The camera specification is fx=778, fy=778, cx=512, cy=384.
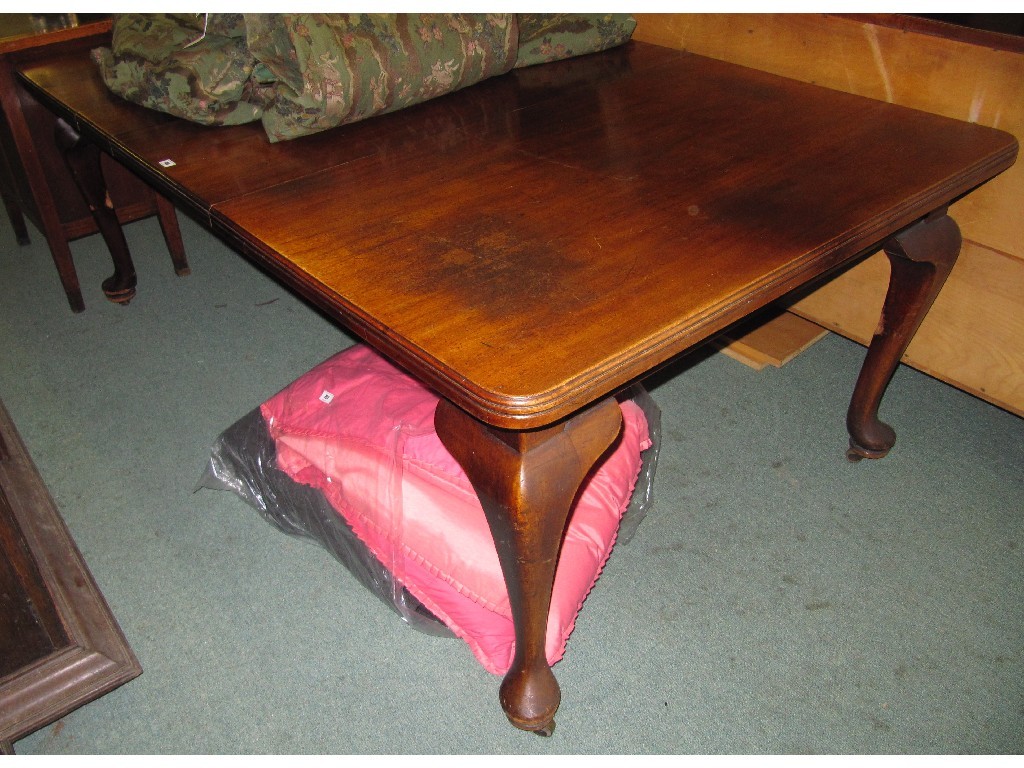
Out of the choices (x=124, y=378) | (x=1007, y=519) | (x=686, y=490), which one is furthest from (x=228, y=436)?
(x=1007, y=519)

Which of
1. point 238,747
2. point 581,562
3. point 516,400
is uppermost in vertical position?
point 516,400

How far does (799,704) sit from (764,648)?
88mm

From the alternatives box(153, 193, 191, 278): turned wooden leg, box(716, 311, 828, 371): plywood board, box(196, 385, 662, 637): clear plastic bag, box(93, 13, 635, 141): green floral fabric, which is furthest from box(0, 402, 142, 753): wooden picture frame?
box(716, 311, 828, 371): plywood board

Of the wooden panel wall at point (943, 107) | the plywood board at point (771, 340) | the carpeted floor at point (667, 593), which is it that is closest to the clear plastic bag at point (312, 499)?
the carpeted floor at point (667, 593)

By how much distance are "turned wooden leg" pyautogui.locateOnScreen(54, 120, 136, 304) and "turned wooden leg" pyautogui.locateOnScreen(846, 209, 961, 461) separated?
1.48 metres

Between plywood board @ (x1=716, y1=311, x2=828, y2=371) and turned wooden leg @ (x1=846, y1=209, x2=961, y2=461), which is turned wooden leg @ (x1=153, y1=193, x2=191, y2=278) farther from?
turned wooden leg @ (x1=846, y1=209, x2=961, y2=461)

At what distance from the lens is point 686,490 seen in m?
1.32

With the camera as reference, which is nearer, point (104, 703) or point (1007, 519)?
point (104, 703)

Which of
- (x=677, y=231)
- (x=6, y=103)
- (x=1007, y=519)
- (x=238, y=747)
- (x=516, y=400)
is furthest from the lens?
(x=6, y=103)

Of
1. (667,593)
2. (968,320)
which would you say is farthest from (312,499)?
(968,320)

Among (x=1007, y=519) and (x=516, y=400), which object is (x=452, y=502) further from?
(x=1007, y=519)

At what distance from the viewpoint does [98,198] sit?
1.62 meters

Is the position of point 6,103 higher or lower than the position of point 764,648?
higher

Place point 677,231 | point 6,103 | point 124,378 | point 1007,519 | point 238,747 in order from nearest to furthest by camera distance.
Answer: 1. point 677,231
2. point 238,747
3. point 1007,519
4. point 6,103
5. point 124,378
